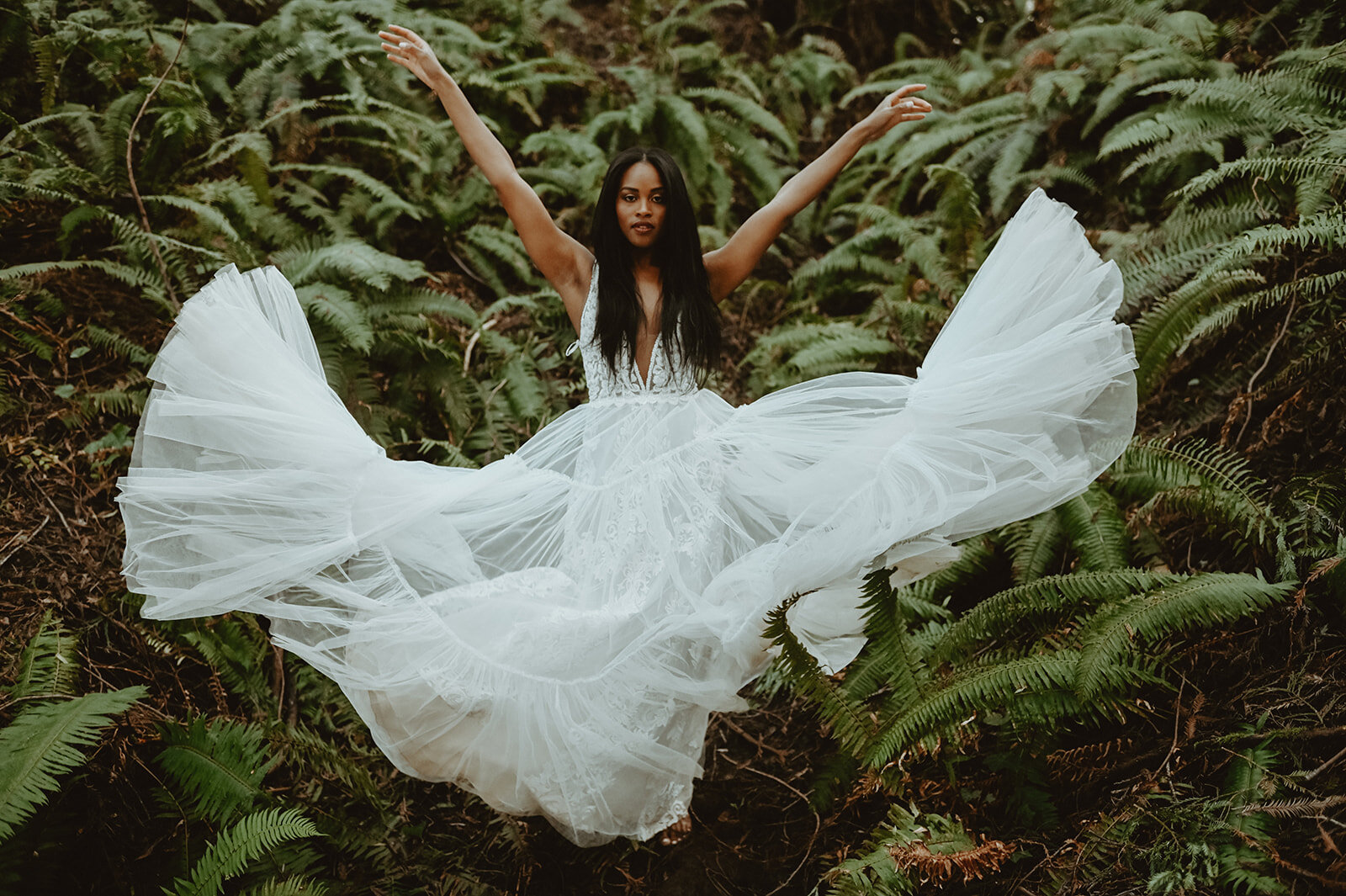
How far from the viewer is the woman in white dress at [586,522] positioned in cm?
242

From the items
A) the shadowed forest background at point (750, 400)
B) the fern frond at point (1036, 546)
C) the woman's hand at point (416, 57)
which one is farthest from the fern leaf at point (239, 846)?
the fern frond at point (1036, 546)

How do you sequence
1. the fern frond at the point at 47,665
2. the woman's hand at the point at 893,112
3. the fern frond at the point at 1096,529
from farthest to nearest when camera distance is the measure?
the fern frond at the point at 1096,529, the woman's hand at the point at 893,112, the fern frond at the point at 47,665

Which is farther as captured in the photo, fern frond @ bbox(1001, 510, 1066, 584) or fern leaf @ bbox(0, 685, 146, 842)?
fern frond @ bbox(1001, 510, 1066, 584)

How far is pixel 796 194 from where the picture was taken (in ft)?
9.93

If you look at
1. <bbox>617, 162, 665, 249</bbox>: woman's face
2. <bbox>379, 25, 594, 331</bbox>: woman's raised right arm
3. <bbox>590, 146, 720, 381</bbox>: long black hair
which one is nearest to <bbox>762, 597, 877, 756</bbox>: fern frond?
<bbox>590, 146, 720, 381</bbox>: long black hair

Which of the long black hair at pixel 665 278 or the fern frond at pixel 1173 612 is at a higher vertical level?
the long black hair at pixel 665 278

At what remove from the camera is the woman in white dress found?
95.2 inches

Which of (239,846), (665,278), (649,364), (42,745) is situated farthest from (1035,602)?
(42,745)

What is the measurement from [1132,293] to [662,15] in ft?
21.3

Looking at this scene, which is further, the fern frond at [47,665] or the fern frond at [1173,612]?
the fern frond at [47,665]

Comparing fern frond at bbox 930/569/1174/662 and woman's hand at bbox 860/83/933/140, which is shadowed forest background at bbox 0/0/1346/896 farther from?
woman's hand at bbox 860/83/933/140

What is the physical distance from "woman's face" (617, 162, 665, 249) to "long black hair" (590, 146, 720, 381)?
0.02m

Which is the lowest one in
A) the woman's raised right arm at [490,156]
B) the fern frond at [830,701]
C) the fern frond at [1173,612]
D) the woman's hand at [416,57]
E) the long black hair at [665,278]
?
the fern frond at [830,701]

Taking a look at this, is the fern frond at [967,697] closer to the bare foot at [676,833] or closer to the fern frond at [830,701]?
the fern frond at [830,701]
